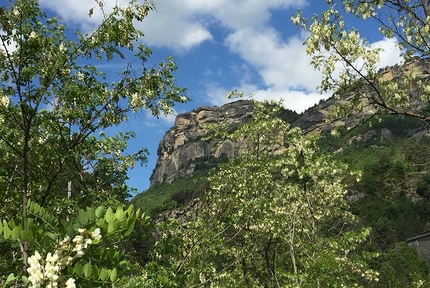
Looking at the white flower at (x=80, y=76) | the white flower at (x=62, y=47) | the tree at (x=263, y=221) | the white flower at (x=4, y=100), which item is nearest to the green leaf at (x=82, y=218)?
the white flower at (x=4, y=100)

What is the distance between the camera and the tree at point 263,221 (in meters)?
7.99

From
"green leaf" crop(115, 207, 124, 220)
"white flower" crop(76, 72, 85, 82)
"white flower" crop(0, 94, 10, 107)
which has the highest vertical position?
"white flower" crop(76, 72, 85, 82)

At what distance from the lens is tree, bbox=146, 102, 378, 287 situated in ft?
26.2

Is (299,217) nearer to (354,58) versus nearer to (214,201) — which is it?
(214,201)

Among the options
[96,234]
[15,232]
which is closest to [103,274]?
[96,234]

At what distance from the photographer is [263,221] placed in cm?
1040

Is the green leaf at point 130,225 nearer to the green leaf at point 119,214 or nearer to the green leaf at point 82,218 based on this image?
the green leaf at point 119,214

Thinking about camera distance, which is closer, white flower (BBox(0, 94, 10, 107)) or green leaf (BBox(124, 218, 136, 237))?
green leaf (BBox(124, 218, 136, 237))

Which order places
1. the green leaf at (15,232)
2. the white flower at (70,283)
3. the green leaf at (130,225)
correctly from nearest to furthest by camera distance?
the white flower at (70,283) < the green leaf at (15,232) < the green leaf at (130,225)

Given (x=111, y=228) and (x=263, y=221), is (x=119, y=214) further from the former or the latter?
(x=263, y=221)

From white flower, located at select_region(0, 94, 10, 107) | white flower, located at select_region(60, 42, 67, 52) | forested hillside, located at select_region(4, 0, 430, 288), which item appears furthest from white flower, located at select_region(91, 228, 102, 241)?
white flower, located at select_region(60, 42, 67, 52)

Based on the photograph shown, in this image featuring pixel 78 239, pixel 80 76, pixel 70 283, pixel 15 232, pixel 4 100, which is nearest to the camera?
pixel 70 283

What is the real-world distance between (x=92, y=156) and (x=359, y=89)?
5448mm

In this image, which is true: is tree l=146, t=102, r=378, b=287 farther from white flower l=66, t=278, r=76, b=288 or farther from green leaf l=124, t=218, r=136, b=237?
white flower l=66, t=278, r=76, b=288
